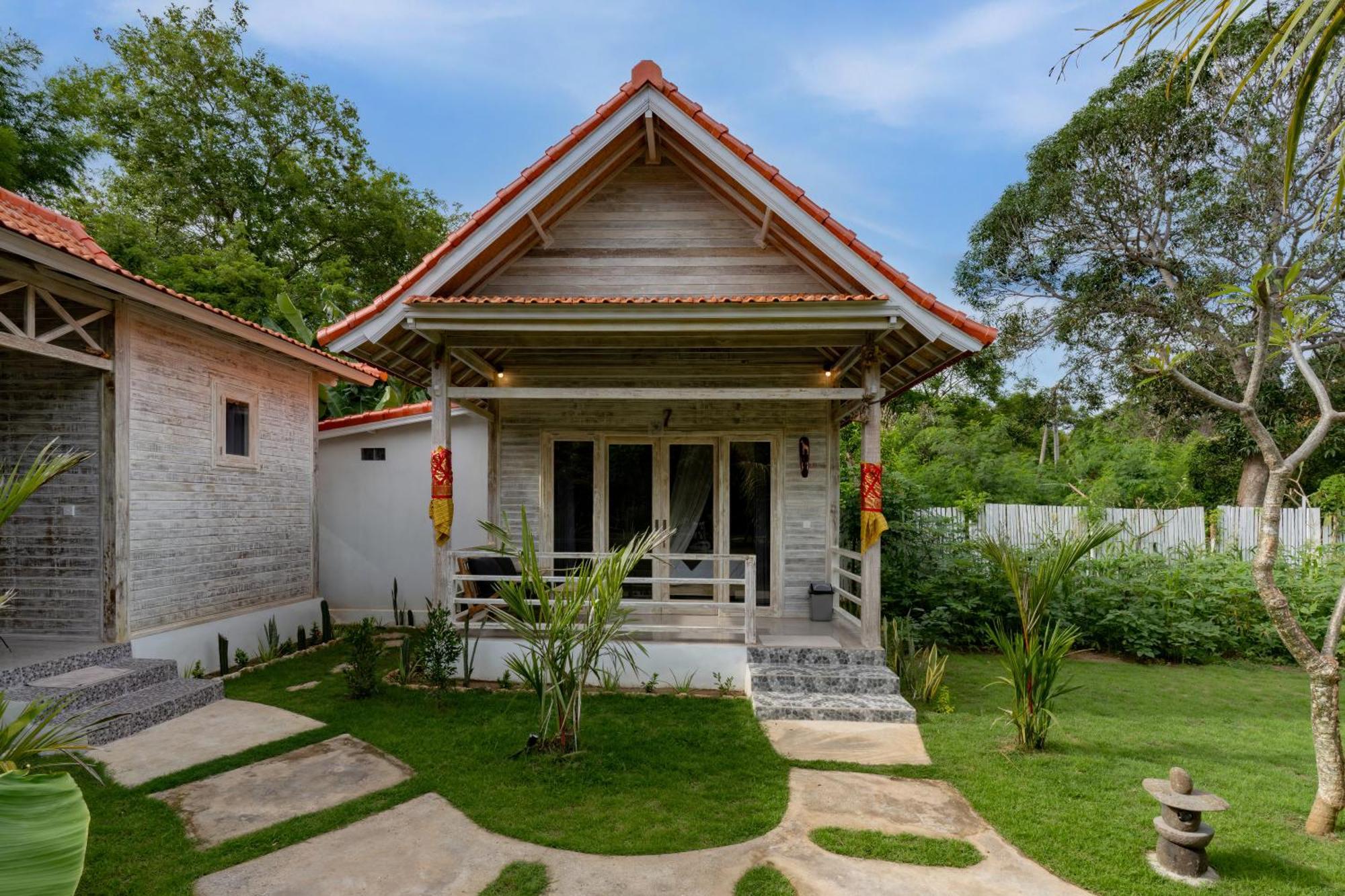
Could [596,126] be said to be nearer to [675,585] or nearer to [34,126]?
[675,585]

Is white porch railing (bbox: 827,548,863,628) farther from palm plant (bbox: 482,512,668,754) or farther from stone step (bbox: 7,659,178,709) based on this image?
stone step (bbox: 7,659,178,709)

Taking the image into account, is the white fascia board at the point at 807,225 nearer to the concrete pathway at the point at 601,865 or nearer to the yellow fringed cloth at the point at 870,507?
Result: the yellow fringed cloth at the point at 870,507

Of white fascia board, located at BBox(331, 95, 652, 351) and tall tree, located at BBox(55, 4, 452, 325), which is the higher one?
tall tree, located at BBox(55, 4, 452, 325)

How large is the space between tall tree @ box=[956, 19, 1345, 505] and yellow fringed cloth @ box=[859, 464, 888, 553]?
11568mm

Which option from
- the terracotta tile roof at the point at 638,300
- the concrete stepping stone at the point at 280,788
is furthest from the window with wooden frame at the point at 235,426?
the concrete stepping stone at the point at 280,788

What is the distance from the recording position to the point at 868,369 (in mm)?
7125

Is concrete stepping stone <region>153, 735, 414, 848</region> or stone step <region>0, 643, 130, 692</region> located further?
stone step <region>0, 643, 130, 692</region>

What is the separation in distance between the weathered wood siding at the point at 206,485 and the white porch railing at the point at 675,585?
2916 mm

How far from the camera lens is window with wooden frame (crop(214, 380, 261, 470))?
8125mm

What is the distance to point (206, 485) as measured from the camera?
792cm

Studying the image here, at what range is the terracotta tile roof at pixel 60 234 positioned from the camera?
5.56 meters

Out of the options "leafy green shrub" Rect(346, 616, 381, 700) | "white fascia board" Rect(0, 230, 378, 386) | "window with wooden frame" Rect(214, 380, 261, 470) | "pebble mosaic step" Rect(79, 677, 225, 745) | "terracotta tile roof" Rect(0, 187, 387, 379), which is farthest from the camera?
"window with wooden frame" Rect(214, 380, 261, 470)

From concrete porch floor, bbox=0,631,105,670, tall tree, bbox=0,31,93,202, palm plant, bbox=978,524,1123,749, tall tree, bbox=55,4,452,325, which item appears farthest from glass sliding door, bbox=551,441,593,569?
tall tree, bbox=0,31,93,202

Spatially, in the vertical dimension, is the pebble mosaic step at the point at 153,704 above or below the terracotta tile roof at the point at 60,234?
below
